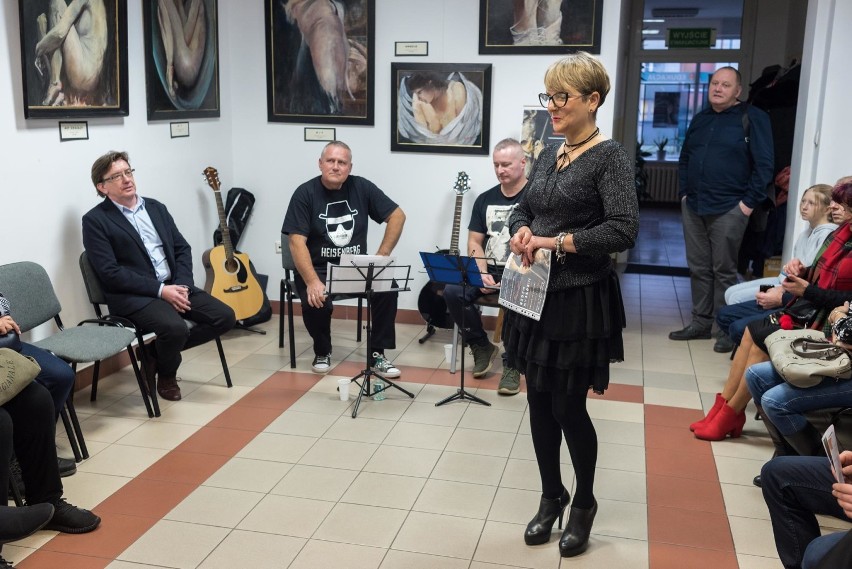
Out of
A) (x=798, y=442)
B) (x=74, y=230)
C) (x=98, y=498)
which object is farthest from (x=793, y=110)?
(x=98, y=498)

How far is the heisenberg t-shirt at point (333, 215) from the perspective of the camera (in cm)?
490

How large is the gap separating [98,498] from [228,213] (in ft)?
9.65

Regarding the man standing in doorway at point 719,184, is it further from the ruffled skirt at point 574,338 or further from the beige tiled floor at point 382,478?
the ruffled skirt at point 574,338

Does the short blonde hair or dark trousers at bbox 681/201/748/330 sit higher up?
the short blonde hair

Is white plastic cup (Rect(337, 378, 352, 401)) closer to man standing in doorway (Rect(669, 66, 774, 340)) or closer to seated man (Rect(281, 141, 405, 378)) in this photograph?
seated man (Rect(281, 141, 405, 378))

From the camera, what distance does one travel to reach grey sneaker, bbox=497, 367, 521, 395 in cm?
459

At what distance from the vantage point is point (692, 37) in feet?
34.5

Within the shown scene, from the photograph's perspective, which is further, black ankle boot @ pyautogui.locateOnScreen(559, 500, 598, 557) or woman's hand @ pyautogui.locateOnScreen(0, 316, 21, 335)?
woman's hand @ pyautogui.locateOnScreen(0, 316, 21, 335)

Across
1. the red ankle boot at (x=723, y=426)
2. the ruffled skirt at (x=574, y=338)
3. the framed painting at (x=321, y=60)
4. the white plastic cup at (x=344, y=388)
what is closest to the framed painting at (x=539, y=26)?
the framed painting at (x=321, y=60)

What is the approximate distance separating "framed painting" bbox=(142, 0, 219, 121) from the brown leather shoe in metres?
1.62

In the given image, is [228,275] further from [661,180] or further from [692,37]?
[661,180]

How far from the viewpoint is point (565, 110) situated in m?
2.63

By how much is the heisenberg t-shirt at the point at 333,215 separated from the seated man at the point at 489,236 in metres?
0.53

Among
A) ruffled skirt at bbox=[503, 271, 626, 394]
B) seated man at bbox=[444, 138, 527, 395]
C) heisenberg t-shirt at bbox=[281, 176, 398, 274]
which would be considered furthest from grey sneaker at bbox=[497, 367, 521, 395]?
ruffled skirt at bbox=[503, 271, 626, 394]
